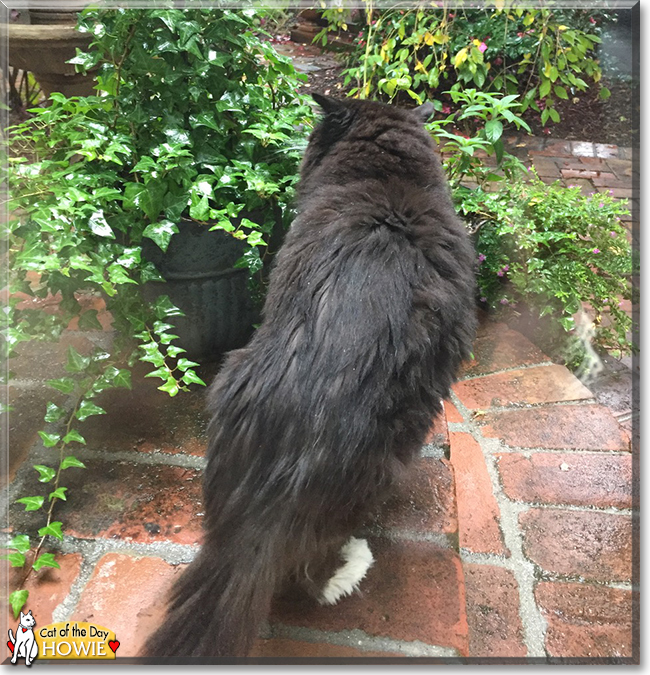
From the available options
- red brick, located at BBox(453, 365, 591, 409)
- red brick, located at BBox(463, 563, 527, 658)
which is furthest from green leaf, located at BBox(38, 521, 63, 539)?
red brick, located at BBox(453, 365, 591, 409)

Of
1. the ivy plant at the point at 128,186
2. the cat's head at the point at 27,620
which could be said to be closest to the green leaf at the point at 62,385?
the ivy plant at the point at 128,186

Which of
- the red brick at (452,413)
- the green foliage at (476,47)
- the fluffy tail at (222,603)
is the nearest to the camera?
the fluffy tail at (222,603)

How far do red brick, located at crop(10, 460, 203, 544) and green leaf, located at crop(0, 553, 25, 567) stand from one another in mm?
124

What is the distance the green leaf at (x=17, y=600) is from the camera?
4.31ft

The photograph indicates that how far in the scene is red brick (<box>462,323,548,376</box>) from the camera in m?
2.48

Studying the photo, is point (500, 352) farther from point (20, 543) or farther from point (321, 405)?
point (20, 543)

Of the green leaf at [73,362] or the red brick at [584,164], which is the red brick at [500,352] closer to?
the green leaf at [73,362]

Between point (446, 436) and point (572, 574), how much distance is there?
0.56 m

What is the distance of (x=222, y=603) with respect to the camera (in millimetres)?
1167

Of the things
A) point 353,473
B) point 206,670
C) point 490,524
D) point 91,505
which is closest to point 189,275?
point 91,505

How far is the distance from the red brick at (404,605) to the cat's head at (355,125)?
1.24 meters

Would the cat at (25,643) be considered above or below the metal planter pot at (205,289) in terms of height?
below

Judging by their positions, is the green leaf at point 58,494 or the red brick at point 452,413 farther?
the red brick at point 452,413

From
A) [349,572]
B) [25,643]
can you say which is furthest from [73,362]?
[349,572]
